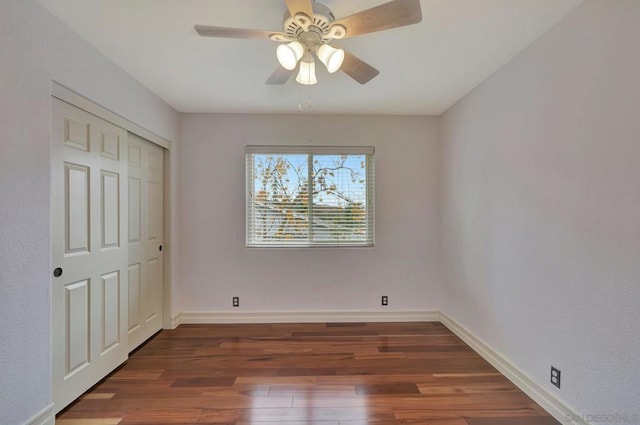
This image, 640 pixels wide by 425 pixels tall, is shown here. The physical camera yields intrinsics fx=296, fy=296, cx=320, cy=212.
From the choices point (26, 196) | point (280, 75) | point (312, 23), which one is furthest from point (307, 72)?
point (26, 196)

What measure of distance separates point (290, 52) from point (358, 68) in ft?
1.56

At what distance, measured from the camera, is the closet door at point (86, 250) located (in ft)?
6.07

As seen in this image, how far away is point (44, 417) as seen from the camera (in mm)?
1689

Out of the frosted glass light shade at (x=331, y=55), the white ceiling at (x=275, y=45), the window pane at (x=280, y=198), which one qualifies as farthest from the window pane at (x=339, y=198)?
the frosted glass light shade at (x=331, y=55)

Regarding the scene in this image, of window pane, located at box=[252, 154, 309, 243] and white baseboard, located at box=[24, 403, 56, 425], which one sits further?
window pane, located at box=[252, 154, 309, 243]

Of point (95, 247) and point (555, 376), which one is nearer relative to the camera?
point (555, 376)

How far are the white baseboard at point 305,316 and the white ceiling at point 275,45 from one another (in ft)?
7.58

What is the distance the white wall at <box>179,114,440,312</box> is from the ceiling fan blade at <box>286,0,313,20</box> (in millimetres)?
2009

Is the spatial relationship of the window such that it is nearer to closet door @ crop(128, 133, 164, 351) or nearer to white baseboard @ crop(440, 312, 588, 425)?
closet door @ crop(128, 133, 164, 351)

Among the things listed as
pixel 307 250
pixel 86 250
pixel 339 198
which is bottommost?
pixel 307 250

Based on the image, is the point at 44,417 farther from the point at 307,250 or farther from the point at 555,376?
the point at 555,376

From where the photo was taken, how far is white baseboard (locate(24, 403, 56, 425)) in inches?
63.8

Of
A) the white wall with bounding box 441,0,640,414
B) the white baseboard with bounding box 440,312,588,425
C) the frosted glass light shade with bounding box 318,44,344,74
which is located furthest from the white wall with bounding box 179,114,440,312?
the frosted glass light shade with bounding box 318,44,344,74

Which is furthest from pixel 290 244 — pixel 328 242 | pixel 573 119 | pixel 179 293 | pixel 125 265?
pixel 573 119
